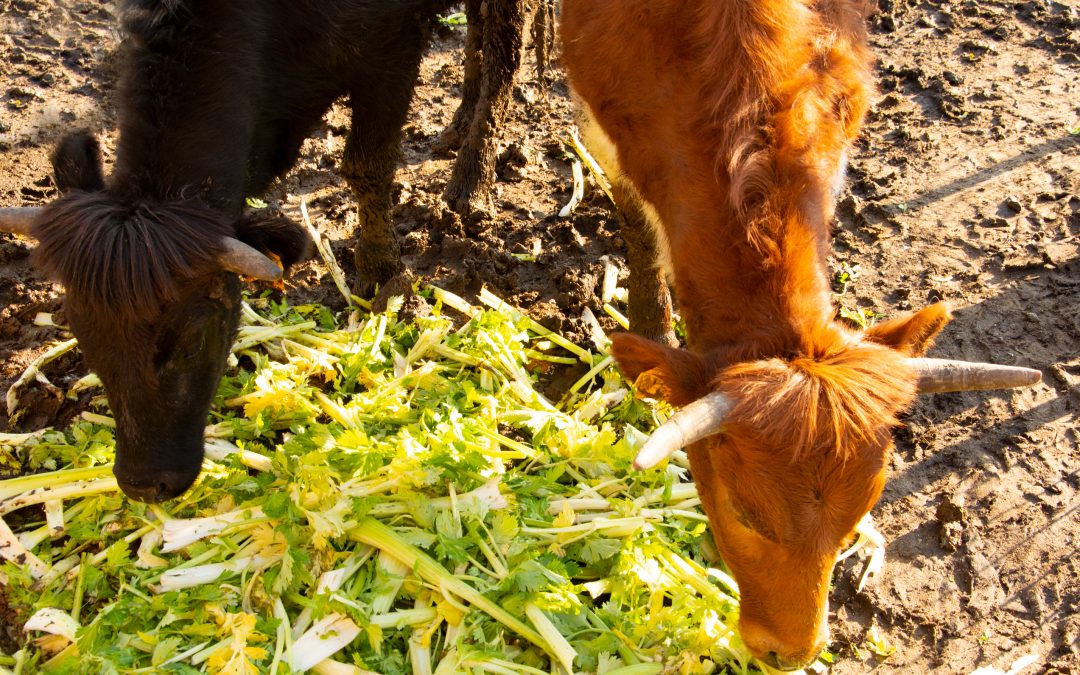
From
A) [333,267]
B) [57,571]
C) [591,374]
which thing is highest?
[333,267]

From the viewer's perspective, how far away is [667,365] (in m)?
2.70

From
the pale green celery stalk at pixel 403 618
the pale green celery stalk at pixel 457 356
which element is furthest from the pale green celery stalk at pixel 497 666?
the pale green celery stalk at pixel 457 356

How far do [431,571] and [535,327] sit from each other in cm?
186

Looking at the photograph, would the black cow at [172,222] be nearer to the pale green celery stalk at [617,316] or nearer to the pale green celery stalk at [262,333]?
the pale green celery stalk at [262,333]

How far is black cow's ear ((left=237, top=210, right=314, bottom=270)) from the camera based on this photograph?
3400 millimetres

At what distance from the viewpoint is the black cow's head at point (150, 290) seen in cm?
299

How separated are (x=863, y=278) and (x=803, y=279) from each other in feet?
8.84

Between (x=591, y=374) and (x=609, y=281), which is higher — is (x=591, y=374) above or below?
below

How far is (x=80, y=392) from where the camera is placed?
4363 mm

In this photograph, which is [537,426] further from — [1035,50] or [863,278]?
[1035,50]

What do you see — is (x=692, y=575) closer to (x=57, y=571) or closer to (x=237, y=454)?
(x=237, y=454)

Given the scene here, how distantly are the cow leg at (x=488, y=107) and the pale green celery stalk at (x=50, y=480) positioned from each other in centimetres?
279

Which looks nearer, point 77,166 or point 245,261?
point 245,261

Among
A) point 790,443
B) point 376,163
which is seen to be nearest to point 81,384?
point 376,163
